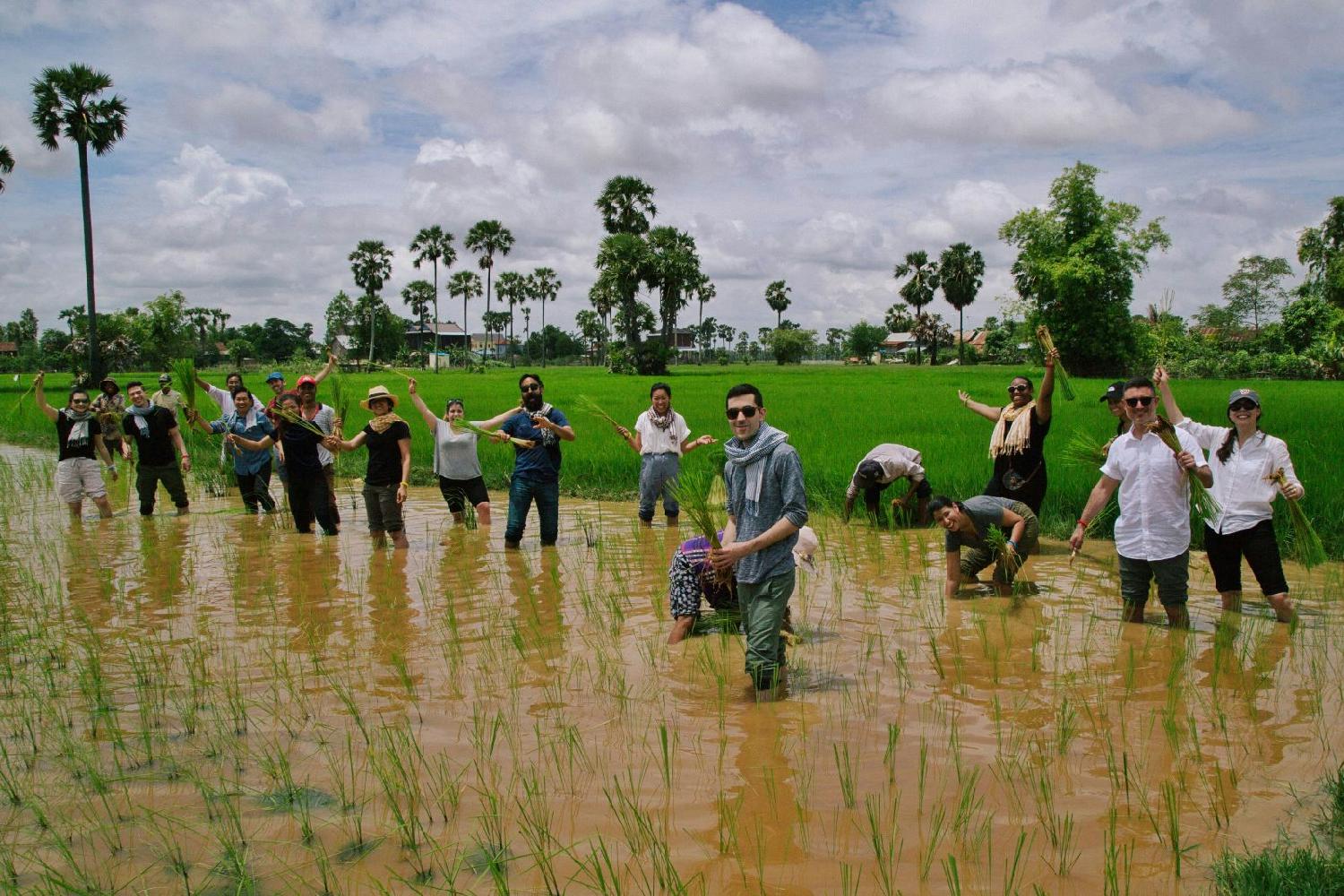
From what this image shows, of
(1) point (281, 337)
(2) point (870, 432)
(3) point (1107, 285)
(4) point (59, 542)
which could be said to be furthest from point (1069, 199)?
(1) point (281, 337)

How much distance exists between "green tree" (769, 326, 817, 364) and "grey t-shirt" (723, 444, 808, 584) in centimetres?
7272

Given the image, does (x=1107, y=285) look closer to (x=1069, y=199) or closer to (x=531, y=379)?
(x=1069, y=199)

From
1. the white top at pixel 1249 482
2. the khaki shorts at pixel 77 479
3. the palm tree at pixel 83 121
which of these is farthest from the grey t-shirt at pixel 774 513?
the palm tree at pixel 83 121

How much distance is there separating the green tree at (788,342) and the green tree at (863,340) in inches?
864

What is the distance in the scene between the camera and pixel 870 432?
15.0m

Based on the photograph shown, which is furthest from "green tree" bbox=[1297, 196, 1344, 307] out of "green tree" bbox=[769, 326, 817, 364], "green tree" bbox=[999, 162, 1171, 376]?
"green tree" bbox=[769, 326, 817, 364]

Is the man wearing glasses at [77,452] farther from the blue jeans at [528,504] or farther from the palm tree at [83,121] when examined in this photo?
the palm tree at [83,121]

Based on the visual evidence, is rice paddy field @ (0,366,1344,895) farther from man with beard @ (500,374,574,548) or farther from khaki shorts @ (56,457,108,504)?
khaki shorts @ (56,457,108,504)

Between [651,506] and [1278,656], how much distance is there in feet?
17.4

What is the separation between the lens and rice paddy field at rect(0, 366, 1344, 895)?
9.91 ft

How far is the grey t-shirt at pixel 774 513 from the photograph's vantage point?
4.31 meters

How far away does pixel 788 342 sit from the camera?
76.2 m

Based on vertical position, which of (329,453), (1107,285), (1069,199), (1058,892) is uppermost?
(1069,199)

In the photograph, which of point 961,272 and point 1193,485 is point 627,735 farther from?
point 961,272
